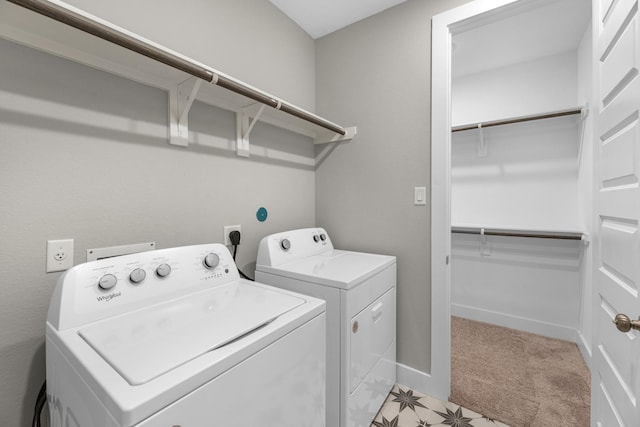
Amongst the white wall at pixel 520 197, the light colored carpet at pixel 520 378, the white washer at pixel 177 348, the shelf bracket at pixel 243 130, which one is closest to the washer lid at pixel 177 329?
the white washer at pixel 177 348

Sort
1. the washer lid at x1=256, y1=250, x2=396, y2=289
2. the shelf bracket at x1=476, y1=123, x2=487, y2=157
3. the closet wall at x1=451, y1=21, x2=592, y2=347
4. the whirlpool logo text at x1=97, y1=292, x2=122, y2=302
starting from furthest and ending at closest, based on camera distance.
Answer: the shelf bracket at x1=476, y1=123, x2=487, y2=157 → the closet wall at x1=451, y1=21, x2=592, y2=347 → the washer lid at x1=256, y1=250, x2=396, y2=289 → the whirlpool logo text at x1=97, y1=292, x2=122, y2=302

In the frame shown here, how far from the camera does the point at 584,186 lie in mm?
2109

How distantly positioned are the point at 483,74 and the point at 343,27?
155cm

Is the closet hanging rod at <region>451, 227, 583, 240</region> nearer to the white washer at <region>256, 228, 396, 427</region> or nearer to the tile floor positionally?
the white washer at <region>256, 228, 396, 427</region>

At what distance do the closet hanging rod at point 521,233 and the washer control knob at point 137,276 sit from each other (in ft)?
8.28

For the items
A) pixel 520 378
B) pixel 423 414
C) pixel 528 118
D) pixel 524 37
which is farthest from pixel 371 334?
pixel 524 37

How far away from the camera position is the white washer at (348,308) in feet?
3.97

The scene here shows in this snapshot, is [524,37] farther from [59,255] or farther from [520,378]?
[59,255]

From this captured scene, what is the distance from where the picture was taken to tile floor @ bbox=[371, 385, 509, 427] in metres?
1.46

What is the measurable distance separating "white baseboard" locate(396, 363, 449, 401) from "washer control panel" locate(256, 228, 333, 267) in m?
0.90

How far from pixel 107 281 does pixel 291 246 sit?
0.89m

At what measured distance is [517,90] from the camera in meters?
2.50

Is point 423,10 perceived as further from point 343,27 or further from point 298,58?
point 298,58

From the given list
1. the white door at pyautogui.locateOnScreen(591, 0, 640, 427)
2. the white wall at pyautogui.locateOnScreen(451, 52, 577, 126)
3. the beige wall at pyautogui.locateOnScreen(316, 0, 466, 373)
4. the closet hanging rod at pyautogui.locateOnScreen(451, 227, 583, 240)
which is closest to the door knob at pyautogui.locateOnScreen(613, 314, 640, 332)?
the white door at pyautogui.locateOnScreen(591, 0, 640, 427)
